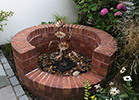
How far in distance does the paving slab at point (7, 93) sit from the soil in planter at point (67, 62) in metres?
0.65

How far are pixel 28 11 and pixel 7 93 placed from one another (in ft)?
7.42

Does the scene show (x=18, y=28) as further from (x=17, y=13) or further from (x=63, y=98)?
(x=63, y=98)

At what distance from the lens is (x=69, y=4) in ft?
13.4

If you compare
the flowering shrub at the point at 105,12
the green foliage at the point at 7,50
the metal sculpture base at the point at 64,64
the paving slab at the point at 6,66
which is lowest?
the metal sculpture base at the point at 64,64

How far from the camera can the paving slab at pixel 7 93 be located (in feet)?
5.87

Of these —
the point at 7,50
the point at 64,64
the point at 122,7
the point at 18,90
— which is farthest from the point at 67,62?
the point at 122,7

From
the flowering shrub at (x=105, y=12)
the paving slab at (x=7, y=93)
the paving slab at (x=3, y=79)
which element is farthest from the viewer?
the flowering shrub at (x=105, y=12)

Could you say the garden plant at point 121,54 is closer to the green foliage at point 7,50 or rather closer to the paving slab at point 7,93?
the paving slab at point 7,93

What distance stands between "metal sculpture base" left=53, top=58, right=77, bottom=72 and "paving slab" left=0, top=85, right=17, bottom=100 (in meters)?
0.87

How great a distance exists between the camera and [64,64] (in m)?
2.42

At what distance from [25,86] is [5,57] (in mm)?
1089

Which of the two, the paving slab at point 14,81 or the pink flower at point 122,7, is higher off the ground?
the pink flower at point 122,7

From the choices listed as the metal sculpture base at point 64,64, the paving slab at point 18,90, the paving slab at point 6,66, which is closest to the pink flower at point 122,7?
the metal sculpture base at point 64,64

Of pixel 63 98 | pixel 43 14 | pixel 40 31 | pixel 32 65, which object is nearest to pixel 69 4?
pixel 43 14
